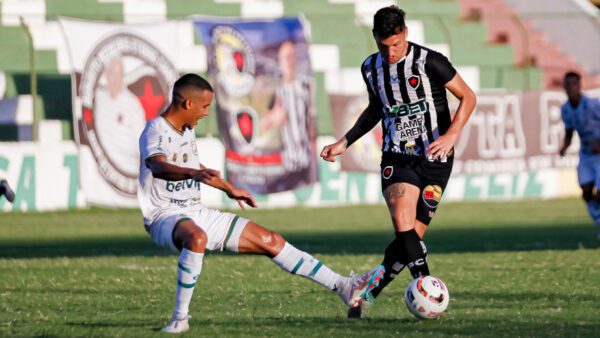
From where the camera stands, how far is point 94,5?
27.1 meters

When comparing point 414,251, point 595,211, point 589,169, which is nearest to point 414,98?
point 414,251

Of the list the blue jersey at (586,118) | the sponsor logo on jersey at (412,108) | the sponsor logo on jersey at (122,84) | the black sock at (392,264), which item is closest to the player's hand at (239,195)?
the black sock at (392,264)

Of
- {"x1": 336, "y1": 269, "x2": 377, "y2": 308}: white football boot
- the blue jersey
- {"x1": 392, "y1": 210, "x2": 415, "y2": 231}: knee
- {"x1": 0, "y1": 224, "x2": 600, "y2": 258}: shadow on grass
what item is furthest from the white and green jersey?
the blue jersey

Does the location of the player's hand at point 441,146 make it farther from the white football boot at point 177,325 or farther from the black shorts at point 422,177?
the white football boot at point 177,325

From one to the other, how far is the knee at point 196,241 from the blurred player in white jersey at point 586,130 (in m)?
9.52

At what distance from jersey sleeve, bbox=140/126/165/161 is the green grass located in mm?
1106

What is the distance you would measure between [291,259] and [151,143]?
3.83ft

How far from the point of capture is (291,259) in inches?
319

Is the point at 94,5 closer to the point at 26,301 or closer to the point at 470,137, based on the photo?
the point at 470,137

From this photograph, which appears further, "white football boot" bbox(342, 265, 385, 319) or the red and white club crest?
the red and white club crest

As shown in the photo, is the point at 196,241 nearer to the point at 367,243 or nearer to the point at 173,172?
the point at 173,172

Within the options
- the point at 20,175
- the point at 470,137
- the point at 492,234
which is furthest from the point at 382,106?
the point at 470,137

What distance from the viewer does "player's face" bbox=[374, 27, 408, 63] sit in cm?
852

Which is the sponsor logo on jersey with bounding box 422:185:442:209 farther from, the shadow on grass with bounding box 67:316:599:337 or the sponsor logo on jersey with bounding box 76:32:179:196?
the sponsor logo on jersey with bounding box 76:32:179:196
